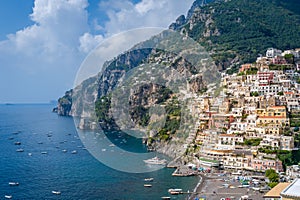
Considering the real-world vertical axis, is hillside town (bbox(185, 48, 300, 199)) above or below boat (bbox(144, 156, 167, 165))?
above

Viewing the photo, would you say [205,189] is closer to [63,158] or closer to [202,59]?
[63,158]

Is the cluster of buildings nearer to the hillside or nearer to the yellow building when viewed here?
the yellow building

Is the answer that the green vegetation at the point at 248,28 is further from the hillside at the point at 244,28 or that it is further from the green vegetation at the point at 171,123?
the green vegetation at the point at 171,123

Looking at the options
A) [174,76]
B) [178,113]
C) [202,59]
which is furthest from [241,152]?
[202,59]

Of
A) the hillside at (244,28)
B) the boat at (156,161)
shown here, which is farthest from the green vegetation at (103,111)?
the boat at (156,161)

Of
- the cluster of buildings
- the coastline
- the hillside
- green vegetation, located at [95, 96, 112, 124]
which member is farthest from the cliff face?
the coastline

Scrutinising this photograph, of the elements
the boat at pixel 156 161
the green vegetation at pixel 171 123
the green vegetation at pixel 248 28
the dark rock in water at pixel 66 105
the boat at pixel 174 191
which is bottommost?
the boat at pixel 174 191

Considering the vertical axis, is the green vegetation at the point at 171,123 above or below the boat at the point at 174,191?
above

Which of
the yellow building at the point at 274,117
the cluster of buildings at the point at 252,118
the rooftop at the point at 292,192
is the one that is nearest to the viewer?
the rooftop at the point at 292,192

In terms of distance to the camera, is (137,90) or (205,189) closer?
(205,189)
